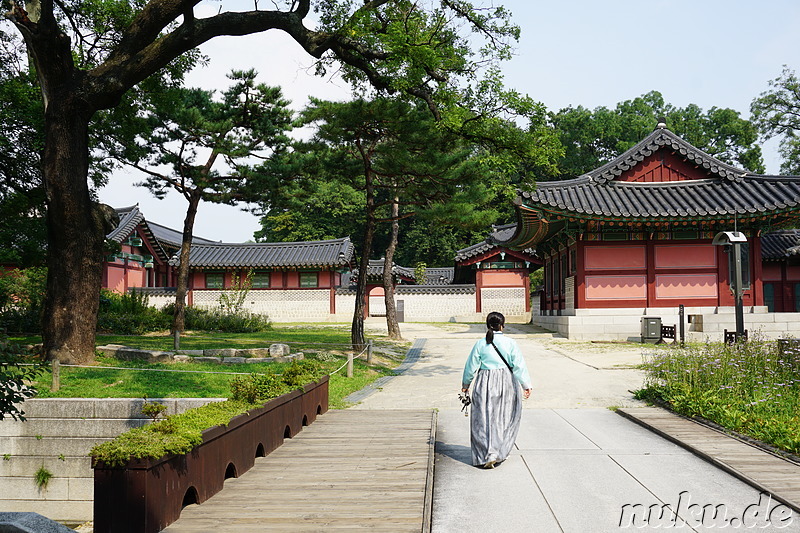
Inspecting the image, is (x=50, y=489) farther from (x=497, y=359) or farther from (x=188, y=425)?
(x=497, y=359)

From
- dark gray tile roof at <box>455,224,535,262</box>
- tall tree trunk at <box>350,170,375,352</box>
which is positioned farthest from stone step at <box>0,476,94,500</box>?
dark gray tile roof at <box>455,224,535,262</box>

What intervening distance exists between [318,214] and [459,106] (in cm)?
4080

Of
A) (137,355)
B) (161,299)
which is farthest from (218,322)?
(161,299)

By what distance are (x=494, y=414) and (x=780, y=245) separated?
84.6ft

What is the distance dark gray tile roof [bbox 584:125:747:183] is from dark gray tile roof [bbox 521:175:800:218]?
0.93 ft

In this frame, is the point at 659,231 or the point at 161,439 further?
the point at 659,231

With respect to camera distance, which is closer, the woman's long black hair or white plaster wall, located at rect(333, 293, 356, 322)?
the woman's long black hair

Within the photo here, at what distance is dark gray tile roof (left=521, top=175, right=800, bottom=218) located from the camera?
19.2 metres

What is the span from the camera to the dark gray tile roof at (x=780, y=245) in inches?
1006

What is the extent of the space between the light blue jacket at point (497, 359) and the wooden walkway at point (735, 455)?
6.76 feet

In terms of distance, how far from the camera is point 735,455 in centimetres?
628

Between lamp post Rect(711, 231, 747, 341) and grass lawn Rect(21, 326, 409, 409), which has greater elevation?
lamp post Rect(711, 231, 747, 341)

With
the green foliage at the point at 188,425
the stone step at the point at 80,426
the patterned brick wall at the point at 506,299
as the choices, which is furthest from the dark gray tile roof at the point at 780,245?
the stone step at the point at 80,426

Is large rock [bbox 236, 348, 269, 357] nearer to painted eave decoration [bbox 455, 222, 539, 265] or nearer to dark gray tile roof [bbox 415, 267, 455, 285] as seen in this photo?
painted eave decoration [bbox 455, 222, 539, 265]
